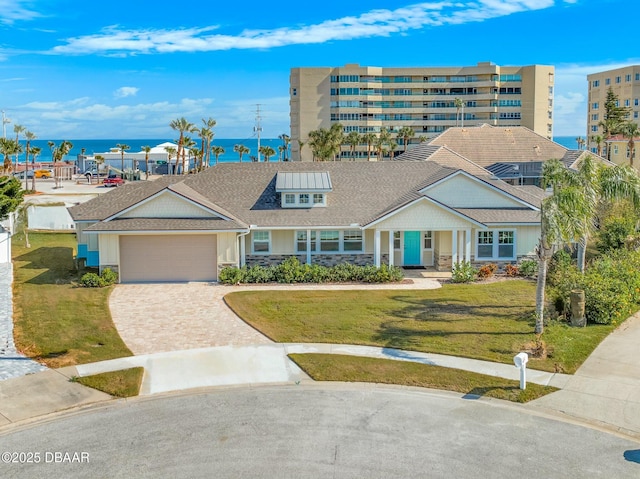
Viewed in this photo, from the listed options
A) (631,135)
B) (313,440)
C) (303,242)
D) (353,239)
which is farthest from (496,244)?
(631,135)

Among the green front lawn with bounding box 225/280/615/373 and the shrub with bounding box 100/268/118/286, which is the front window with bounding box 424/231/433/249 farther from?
the shrub with bounding box 100/268/118/286

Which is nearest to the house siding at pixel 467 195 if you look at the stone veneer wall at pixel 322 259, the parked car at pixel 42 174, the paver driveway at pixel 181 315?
the paver driveway at pixel 181 315

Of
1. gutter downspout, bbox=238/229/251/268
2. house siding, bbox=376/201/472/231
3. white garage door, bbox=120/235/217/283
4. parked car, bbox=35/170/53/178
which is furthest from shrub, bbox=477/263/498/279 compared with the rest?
parked car, bbox=35/170/53/178

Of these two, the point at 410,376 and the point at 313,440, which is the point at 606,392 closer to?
the point at 410,376

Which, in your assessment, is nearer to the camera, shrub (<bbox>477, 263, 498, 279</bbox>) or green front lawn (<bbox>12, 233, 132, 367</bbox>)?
green front lawn (<bbox>12, 233, 132, 367</bbox>)

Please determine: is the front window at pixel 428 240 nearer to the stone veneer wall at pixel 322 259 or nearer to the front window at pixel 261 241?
the stone veneer wall at pixel 322 259
